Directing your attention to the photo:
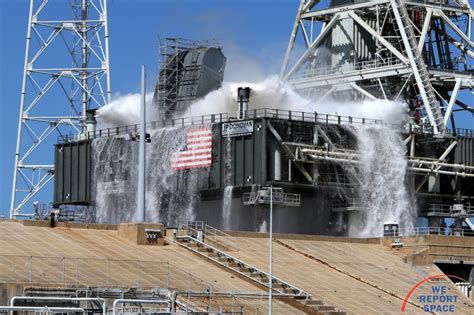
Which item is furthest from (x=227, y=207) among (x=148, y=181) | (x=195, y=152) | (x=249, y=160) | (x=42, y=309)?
(x=42, y=309)

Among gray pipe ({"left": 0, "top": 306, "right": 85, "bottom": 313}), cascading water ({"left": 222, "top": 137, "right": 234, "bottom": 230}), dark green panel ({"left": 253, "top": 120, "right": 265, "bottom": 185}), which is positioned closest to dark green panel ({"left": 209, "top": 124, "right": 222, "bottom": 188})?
cascading water ({"left": 222, "top": 137, "right": 234, "bottom": 230})

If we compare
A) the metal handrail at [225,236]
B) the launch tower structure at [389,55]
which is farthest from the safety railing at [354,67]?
the metal handrail at [225,236]

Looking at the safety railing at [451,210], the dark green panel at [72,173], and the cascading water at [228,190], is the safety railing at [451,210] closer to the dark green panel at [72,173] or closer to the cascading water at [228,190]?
the cascading water at [228,190]

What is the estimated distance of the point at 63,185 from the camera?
11856 centimetres

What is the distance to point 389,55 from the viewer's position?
4751 inches

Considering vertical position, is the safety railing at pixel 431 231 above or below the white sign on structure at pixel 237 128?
below

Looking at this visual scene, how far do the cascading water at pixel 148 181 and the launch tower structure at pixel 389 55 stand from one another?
56.4 feet

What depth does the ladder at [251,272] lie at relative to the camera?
7775 cm

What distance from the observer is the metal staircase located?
7775 cm

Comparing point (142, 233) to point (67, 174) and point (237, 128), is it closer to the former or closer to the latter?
point (237, 128)

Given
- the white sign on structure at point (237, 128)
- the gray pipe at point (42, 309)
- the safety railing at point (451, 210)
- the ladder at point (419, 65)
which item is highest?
the ladder at point (419, 65)

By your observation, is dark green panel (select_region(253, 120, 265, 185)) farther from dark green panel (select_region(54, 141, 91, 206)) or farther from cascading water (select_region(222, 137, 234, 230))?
dark green panel (select_region(54, 141, 91, 206))

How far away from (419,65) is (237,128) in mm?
18354

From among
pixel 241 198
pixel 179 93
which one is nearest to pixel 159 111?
pixel 179 93
